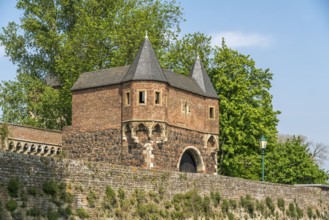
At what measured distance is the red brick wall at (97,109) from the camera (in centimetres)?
4728

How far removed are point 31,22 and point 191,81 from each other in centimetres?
1617

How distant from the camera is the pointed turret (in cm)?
4644

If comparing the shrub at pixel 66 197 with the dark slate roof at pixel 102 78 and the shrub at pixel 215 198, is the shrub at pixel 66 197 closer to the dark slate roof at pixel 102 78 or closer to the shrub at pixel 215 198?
the shrub at pixel 215 198

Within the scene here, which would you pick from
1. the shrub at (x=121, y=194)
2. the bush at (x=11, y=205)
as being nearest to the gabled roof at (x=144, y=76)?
the shrub at (x=121, y=194)

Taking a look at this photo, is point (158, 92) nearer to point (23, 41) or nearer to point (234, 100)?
point (234, 100)

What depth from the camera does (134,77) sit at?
46375mm

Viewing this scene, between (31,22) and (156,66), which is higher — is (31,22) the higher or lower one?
the higher one

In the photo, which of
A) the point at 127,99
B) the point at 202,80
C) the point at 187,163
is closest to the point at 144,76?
the point at 127,99

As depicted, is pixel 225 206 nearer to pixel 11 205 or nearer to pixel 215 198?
pixel 215 198

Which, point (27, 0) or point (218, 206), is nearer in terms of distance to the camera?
point (218, 206)

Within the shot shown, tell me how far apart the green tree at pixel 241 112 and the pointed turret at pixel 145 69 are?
10.5 metres

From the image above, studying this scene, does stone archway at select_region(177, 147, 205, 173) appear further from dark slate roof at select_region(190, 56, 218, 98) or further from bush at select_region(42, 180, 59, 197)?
bush at select_region(42, 180, 59, 197)

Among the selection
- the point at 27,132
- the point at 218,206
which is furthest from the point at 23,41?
the point at 218,206

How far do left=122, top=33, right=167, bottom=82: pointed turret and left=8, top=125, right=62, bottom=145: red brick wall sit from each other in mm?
7263
